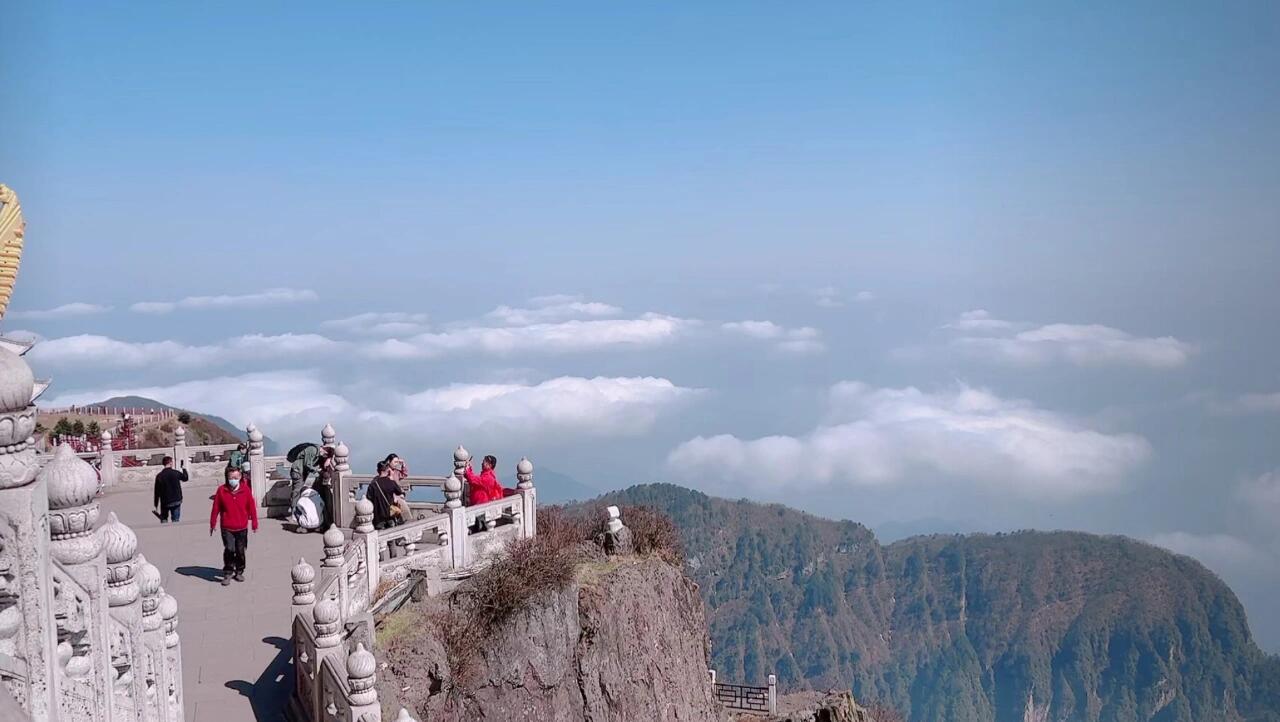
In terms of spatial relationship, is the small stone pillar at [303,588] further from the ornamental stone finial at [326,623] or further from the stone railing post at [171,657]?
the stone railing post at [171,657]

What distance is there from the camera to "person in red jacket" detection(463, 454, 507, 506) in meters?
20.1

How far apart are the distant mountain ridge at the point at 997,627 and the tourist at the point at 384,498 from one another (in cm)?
9664

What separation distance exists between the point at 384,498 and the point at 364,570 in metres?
2.86

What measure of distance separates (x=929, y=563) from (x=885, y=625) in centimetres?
1284

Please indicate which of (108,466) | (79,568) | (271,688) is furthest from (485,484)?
(79,568)

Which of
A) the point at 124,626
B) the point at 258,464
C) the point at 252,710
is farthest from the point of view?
the point at 258,464

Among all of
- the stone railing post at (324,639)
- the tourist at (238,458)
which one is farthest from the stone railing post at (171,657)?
the tourist at (238,458)

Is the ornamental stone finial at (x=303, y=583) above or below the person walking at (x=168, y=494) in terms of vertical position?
below

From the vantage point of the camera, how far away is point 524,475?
67.4 feet

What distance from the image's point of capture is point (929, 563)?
148 metres

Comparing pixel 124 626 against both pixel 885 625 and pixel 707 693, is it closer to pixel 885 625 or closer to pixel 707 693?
pixel 707 693

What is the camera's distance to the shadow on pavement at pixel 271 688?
1252 centimetres

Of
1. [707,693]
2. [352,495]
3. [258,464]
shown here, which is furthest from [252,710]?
[707,693]

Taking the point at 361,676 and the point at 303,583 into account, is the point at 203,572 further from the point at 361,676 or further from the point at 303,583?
the point at 361,676
